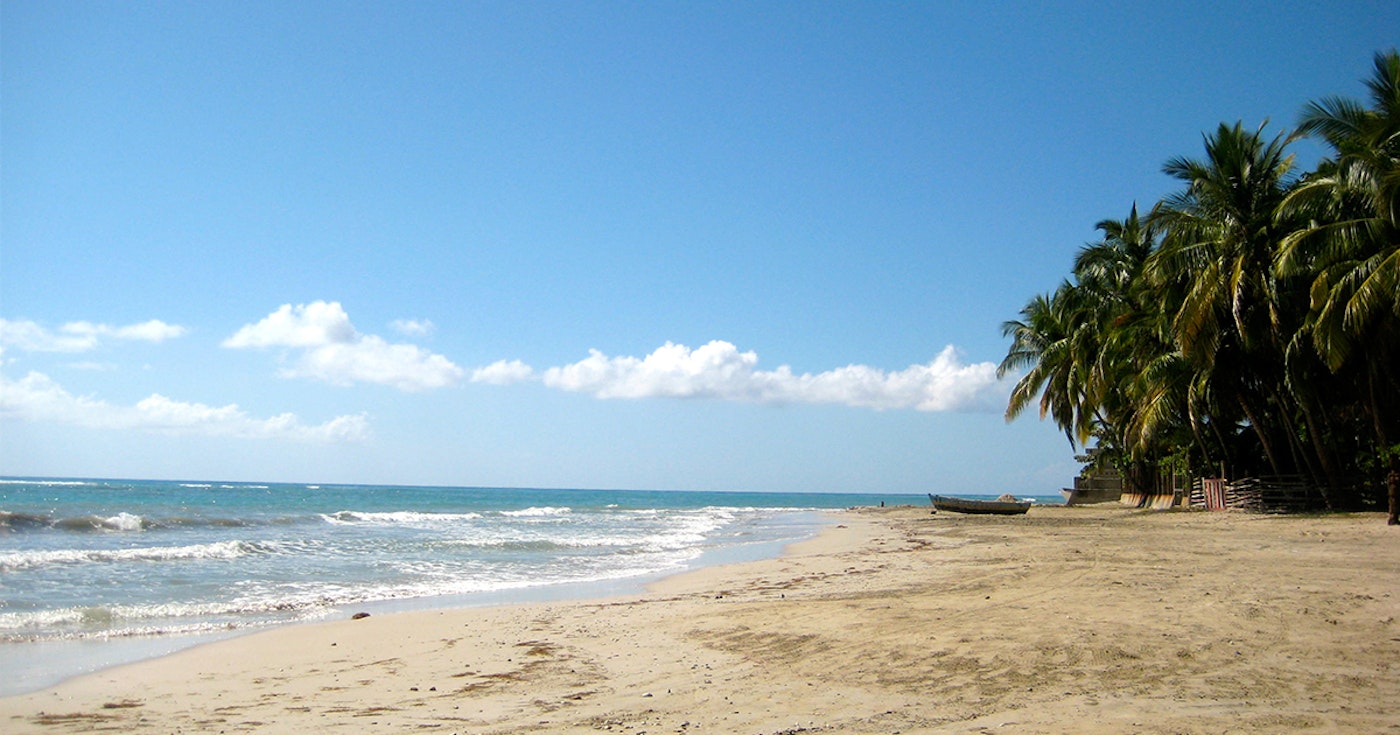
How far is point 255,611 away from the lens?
11.5m

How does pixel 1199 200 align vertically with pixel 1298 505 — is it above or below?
above

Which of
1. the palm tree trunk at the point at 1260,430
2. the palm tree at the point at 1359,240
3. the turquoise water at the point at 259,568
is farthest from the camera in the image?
the palm tree trunk at the point at 1260,430

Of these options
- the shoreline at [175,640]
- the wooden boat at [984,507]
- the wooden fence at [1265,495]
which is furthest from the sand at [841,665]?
the wooden boat at [984,507]

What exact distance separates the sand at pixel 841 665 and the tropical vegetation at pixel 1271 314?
9.60 metres

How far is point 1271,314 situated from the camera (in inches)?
856

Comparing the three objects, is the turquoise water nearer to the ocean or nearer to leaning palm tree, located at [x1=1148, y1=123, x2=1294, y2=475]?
the ocean

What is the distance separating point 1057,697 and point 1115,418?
35.1 meters

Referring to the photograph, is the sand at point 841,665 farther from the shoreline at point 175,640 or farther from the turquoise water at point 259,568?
the turquoise water at point 259,568

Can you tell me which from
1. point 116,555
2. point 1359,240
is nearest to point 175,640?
point 116,555

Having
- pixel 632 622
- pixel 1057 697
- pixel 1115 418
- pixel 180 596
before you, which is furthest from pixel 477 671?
pixel 1115 418

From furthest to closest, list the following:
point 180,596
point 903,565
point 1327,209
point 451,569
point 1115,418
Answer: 1. point 1115,418
2. point 1327,209
3. point 451,569
4. point 903,565
5. point 180,596

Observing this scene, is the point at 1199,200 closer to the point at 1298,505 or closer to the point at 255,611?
the point at 1298,505

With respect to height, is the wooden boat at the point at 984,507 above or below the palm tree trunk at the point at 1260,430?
below

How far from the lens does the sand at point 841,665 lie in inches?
212
